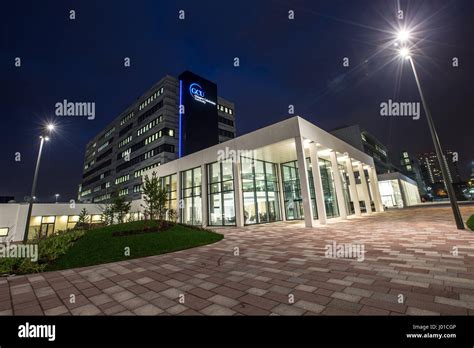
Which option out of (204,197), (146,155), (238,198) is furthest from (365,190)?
(146,155)

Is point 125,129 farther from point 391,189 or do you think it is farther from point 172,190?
point 391,189

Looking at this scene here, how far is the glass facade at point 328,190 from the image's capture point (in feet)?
73.4

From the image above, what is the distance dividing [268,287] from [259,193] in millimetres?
16925

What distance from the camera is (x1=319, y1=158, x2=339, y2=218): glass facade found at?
22375mm

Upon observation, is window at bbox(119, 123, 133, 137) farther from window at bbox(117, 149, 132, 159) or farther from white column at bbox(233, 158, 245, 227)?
white column at bbox(233, 158, 245, 227)

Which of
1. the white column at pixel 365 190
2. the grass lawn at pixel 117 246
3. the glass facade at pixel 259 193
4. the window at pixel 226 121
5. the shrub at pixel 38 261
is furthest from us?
the window at pixel 226 121

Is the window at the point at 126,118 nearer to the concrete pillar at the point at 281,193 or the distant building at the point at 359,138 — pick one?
the concrete pillar at the point at 281,193

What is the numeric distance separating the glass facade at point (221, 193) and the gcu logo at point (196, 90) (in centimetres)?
2746

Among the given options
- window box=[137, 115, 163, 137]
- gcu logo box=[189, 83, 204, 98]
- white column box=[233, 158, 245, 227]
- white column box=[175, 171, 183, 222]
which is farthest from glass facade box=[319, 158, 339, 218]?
window box=[137, 115, 163, 137]

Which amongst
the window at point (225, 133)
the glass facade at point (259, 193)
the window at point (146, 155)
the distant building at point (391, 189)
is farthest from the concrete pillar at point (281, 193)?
the distant building at point (391, 189)

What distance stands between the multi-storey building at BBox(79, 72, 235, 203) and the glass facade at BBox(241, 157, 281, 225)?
75.3ft
